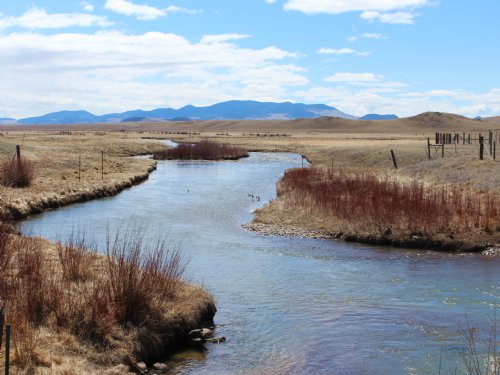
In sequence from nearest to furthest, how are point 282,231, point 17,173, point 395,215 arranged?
point 395,215, point 282,231, point 17,173

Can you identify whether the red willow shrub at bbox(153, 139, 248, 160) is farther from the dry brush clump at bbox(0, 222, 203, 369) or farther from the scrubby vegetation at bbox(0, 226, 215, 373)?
the dry brush clump at bbox(0, 222, 203, 369)

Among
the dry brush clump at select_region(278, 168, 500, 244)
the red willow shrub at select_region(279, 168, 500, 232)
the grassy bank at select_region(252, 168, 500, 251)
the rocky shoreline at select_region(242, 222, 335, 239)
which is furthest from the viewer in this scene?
the rocky shoreline at select_region(242, 222, 335, 239)

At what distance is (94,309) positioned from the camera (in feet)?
40.5

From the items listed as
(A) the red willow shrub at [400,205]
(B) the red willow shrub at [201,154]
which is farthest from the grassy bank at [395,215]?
(B) the red willow shrub at [201,154]

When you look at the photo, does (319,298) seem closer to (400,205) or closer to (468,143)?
(400,205)

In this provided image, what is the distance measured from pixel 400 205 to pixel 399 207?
0.55ft

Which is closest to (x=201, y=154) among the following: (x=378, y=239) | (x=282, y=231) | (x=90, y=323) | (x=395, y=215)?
(x=282, y=231)

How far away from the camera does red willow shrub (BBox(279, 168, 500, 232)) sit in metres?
24.7

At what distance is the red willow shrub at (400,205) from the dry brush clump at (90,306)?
1329 cm

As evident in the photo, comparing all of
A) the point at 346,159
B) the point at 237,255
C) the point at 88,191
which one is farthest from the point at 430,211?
the point at 346,159

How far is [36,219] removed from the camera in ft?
100

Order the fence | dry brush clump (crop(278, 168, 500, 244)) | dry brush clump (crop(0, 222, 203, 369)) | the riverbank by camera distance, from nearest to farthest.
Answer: the riverbank, dry brush clump (crop(0, 222, 203, 369)), dry brush clump (crop(278, 168, 500, 244)), the fence

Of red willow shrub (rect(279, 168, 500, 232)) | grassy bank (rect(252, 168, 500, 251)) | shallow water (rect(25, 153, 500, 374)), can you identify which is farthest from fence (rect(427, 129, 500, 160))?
shallow water (rect(25, 153, 500, 374))

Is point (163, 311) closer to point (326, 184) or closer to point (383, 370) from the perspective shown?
point (383, 370)
